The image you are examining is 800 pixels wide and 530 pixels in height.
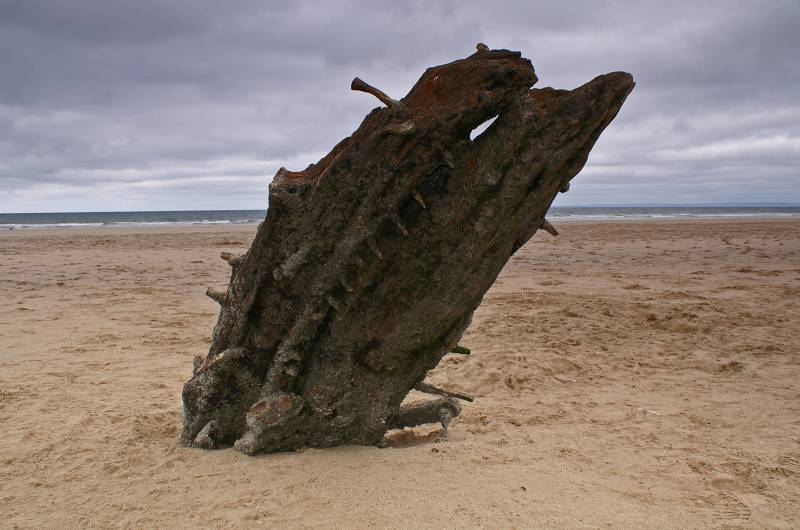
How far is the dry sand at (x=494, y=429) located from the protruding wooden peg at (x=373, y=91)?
1.93m

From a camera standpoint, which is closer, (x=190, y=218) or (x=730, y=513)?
(x=730, y=513)

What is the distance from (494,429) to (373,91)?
2.68 meters

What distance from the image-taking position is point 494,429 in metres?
4.35

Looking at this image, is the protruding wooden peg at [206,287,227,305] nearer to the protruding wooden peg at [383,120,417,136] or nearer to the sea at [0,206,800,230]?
the protruding wooden peg at [383,120,417,136]

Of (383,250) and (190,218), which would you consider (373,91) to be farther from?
(190,218)

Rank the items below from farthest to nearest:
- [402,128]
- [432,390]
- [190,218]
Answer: [190,218]
[432,390]
[402,128]

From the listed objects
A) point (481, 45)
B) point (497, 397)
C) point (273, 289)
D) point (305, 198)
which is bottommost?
point (497, 397)

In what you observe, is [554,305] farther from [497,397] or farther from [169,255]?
[169,255]

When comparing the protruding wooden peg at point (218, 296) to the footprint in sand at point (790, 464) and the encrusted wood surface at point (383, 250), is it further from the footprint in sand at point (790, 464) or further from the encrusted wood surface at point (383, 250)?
the footprint in sand at point (790, 464)

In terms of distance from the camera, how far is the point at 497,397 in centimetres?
523

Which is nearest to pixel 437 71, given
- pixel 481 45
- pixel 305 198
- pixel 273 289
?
pixel 481 45

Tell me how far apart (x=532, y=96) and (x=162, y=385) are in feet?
13.5

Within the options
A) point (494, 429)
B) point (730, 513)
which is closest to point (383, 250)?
point (494, 429)

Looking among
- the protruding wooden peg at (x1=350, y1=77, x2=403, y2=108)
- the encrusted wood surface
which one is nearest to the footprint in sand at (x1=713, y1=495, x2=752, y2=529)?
the encrusted wood surface
